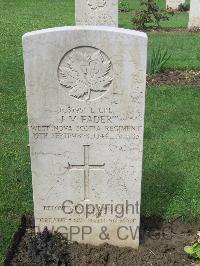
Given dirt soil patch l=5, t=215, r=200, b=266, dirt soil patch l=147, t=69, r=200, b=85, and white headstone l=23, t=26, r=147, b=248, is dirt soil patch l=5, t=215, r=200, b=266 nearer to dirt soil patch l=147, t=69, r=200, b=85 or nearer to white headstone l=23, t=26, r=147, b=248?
white headstone l=23, t=26, r=147, b=248

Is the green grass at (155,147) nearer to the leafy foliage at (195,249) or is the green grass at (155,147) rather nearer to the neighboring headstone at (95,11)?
the leafy foliage at (195,249)

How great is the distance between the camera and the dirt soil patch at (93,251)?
3850mm

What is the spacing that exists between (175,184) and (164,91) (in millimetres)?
3425

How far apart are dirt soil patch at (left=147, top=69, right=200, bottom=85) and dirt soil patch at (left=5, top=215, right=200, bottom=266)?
4.90 m

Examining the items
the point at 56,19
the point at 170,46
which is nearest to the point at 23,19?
the point at 56,19

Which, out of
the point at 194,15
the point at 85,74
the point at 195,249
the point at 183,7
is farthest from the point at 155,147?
the point at 183,7

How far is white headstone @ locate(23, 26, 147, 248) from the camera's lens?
354 cm

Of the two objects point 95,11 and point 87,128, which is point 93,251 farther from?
point 95,11

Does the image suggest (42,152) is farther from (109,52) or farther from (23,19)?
(23,19)

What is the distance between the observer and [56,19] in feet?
51.5

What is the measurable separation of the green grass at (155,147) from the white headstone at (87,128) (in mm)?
678

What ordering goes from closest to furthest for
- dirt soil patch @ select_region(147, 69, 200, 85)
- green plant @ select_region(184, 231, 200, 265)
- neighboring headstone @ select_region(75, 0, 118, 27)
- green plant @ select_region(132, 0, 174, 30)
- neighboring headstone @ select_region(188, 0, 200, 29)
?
1. green plant @ select_region(184, 231, 200, 265)
2. dirt soil patch @ select_region(147, 69, 200, 85)
3. neighboring headstone @ select_region(75, 0, 118, 27)
4. green plant @ select_region(132, 0, 174, 30)
5. neighboring headstone @ select_region(188, 0, 200, 29)

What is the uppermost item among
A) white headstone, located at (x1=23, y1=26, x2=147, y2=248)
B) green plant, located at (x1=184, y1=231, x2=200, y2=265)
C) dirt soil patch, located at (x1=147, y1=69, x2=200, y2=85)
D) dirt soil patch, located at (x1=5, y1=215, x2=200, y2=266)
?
white headstone, located at (x1=23, y1=26, x2=147, y2=248)

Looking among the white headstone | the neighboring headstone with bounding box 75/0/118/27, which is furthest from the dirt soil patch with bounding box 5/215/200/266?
the neighboring headstone with bounding box 75/0/118/27
